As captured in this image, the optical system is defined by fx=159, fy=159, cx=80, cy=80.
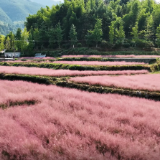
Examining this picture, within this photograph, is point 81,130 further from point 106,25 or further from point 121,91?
point 106,25

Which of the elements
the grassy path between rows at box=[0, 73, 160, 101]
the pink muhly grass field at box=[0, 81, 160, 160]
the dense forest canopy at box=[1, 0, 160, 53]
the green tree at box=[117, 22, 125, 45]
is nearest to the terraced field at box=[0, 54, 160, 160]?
the pink muhly grass field at box=[0, 81, 160, 160]

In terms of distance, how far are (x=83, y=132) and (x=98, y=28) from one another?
49.7 m

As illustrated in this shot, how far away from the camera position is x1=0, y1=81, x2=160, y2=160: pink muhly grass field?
12.0 ft

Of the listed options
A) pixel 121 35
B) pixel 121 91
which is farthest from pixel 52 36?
pixel 121 91

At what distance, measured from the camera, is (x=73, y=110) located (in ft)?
21.3

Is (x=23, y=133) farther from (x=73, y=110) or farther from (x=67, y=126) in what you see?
(x=73, y=110)

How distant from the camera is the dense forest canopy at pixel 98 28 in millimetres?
49750

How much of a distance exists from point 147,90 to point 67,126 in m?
5.78

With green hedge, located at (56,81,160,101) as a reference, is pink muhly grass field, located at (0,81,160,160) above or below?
below

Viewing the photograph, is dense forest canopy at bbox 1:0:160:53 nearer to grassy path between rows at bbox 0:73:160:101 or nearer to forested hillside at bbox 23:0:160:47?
forested hillside at bbox 23:0:160:47

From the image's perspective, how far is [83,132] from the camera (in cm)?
448

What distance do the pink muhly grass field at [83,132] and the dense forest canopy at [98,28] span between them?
146 ft

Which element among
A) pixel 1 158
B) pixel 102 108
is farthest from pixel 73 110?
pixel 1 158

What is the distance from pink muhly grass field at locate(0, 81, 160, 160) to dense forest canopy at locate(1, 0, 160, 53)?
44.5 metres
